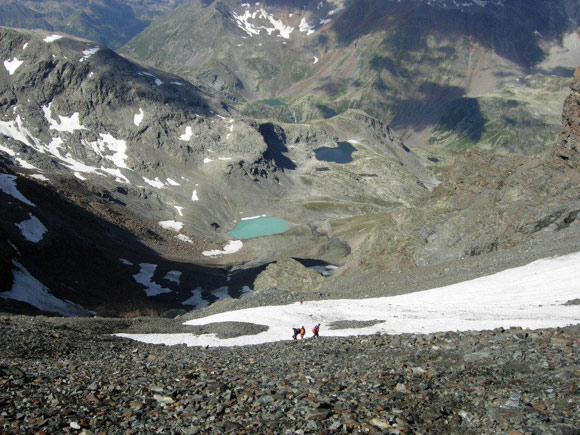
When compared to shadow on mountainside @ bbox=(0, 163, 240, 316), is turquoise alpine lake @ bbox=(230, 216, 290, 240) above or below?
above

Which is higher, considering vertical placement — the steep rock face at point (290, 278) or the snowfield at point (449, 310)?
the steep rock face at point (290, 278)

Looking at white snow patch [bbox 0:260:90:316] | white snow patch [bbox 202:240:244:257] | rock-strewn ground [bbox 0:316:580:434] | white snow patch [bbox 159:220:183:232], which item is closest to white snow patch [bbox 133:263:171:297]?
white snow patch [bbox 0:260:90:316]

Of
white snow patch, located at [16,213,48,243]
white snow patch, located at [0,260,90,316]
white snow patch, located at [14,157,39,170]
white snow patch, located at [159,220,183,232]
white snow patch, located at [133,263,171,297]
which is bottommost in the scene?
white snow patch, located at [0,260,90,316]

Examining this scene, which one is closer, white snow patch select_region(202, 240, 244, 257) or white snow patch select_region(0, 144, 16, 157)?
white snow patch select_region(202, 240, 244, 257)

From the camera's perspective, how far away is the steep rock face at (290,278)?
209 ft

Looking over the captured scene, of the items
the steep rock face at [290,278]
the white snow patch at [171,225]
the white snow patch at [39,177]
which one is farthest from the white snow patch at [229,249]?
the steep rock face at [290,278]

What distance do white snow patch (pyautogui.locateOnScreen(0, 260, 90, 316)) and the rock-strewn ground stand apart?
3656 centimetres

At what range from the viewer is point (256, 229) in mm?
191625

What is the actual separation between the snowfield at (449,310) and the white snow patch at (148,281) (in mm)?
51996

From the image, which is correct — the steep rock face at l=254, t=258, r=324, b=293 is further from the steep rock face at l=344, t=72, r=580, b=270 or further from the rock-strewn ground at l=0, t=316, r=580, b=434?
the rock-strewn ground at l=0, t=316, r=580, b=434

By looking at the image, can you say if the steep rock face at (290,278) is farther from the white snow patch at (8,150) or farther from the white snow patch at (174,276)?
the white snow patch at (8,150)

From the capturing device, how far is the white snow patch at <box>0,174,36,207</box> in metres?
89.0

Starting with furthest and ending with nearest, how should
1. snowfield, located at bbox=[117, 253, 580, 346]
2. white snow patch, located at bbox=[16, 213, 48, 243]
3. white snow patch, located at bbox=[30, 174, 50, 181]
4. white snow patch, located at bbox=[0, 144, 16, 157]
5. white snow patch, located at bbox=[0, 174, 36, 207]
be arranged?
1. white snow patch, located at bbox=[0, 144, 16, 157]
2. white snow patch, located at bbox=[30, 174, 50, 181]
3. white snow patch, located at bbox=[0, 174, 36, 207]
4. white snow patch, located at bbox=[16, 213, 48, 243]
5. snowfield, located at bbox=[117, 253, 580, 346]

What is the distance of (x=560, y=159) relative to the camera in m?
56.1
